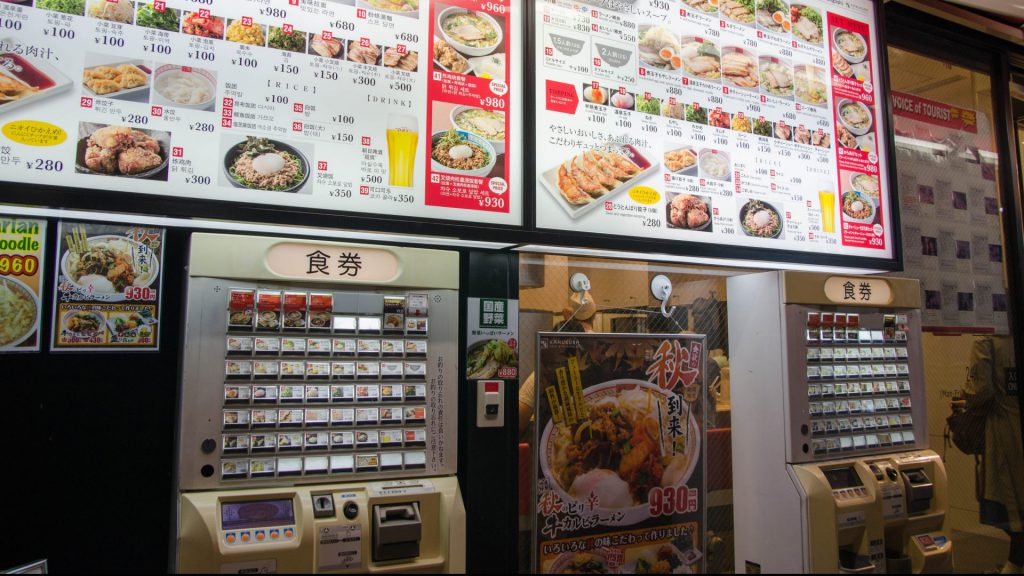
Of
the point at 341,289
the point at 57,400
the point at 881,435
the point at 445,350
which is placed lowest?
the point at 881,435

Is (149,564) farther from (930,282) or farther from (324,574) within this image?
(930,282)

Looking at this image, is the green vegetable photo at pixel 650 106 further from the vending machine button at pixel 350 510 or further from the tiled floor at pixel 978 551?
the tiled floor at pixel 978 551

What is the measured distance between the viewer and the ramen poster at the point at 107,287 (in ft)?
7.22

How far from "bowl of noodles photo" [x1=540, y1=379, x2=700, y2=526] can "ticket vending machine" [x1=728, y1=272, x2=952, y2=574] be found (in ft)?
1.29

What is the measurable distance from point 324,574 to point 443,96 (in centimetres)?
182

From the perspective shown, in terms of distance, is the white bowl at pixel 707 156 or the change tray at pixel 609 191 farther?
the white bowl at pixel 707 156

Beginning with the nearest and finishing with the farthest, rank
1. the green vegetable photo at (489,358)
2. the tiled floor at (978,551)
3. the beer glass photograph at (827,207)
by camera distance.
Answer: the green vegetable photo at (489,358)
the beer glass photograph at (827,207)
the tiled floor at (978,551)

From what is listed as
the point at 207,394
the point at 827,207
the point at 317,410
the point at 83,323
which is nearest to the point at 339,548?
the point at 317,410

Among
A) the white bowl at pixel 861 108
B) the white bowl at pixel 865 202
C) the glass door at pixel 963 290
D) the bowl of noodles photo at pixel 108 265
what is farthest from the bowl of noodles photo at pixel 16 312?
the glass door at pixel 963 290

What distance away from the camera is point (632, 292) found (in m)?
3.14

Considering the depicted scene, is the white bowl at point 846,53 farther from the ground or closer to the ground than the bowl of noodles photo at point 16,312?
farther from the ground

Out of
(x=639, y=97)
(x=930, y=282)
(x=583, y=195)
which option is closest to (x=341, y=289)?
(x=583, y=195)

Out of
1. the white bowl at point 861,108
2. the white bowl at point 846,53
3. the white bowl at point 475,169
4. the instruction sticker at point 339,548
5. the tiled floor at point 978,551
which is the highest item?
the white bowl at point 846,53

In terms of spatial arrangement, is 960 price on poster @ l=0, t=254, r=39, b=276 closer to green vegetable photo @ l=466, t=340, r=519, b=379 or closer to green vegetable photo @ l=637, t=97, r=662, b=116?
green vegetable photo @ l=466, t=340, r=519, b=379
